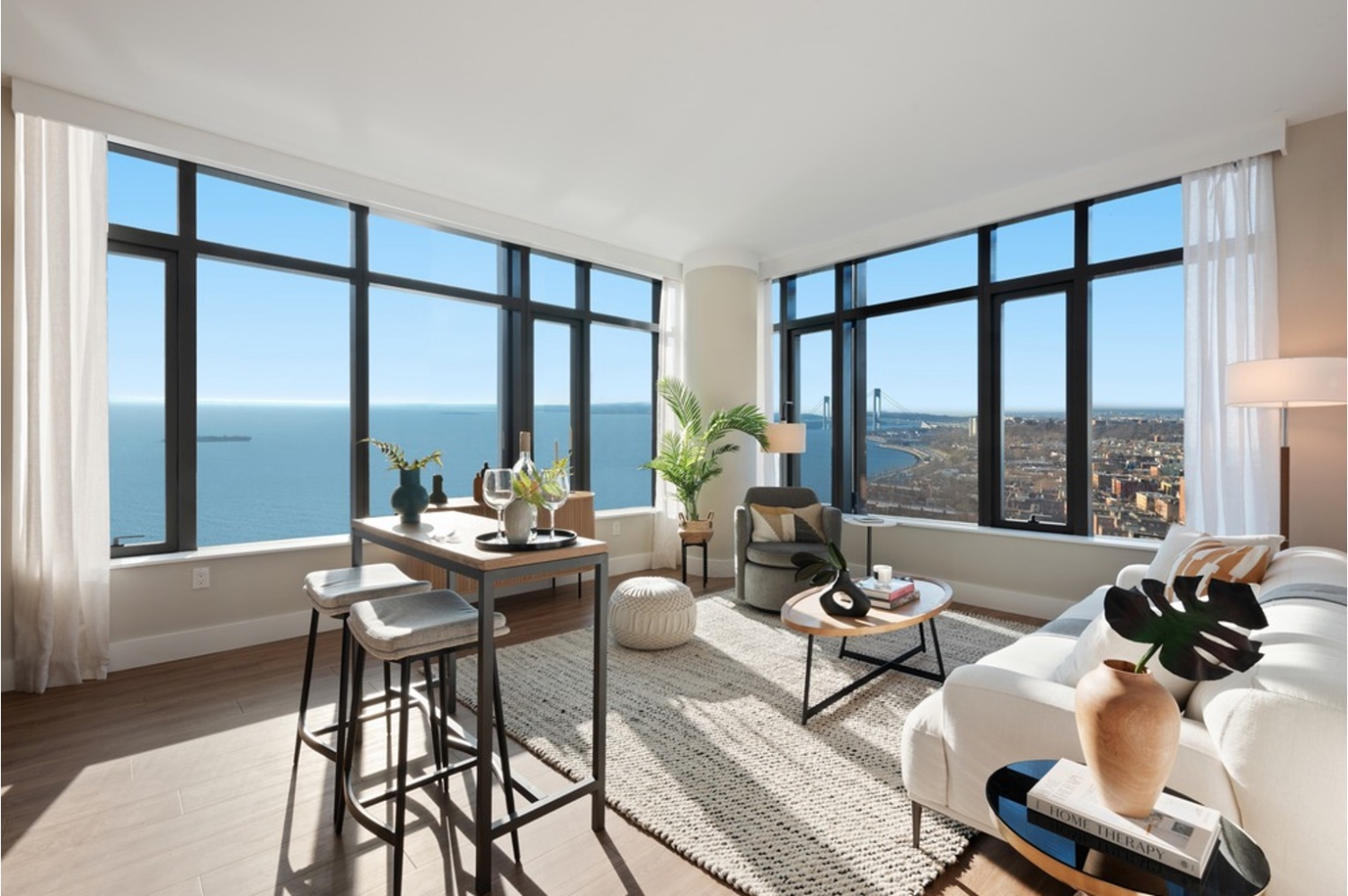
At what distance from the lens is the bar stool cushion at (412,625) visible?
5.24 ft

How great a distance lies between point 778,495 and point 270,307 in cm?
375

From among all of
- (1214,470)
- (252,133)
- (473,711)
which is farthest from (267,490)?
(1214,470)

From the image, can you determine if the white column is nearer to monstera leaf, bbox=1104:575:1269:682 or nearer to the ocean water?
the ocean water

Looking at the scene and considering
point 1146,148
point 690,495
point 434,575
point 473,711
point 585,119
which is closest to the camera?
point 473,711

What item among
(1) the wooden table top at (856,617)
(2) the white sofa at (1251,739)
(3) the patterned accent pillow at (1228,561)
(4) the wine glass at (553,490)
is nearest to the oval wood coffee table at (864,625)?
(1) the wooden table top at (856,617)

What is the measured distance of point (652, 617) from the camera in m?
3.39

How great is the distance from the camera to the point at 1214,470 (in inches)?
139

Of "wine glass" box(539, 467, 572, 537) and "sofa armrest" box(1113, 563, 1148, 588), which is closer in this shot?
"wine glass" box(539, 467, 572, 537)

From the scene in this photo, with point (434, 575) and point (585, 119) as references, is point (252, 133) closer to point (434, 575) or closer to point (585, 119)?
point (585, 119)

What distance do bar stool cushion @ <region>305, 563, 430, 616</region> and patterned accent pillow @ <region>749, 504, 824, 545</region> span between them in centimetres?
269

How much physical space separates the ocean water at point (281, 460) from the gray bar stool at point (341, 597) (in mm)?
1875

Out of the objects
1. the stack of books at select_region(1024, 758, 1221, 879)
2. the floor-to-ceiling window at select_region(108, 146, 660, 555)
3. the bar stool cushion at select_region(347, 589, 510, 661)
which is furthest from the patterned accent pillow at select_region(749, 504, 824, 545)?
the stack of books at select_region(1024, 758, 1221, 879)

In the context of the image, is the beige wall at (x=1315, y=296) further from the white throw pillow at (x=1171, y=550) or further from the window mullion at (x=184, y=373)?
the window mullion at (x=184, y=373)

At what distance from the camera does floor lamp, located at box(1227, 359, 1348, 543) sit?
284cm
